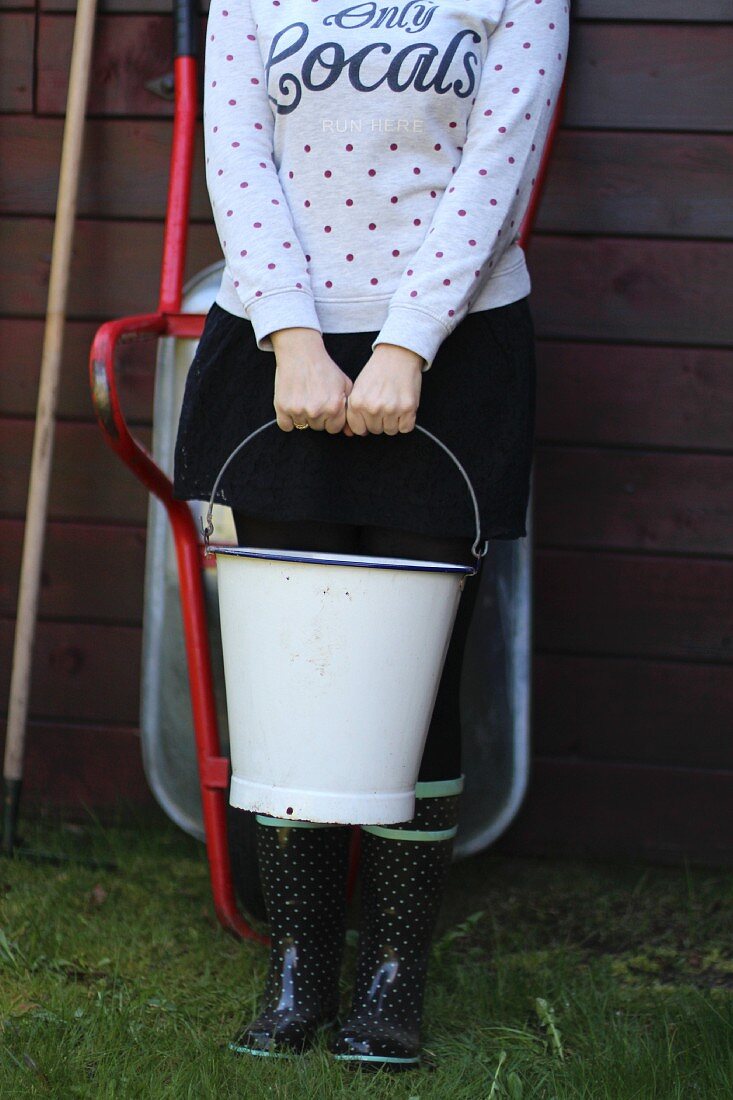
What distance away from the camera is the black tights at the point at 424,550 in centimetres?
144

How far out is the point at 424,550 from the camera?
1443 mm

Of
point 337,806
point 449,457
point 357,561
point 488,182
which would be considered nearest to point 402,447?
point 449,457

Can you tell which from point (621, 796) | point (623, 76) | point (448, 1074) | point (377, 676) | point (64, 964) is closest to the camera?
point (377, 676)

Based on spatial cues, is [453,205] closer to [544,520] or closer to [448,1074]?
[544,520]

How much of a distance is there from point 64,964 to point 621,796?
0.99 metres

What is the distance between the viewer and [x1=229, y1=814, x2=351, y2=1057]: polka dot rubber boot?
149cm

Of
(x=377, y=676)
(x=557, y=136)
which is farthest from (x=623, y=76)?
(x=377, y=676)

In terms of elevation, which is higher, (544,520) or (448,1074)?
(544,520)

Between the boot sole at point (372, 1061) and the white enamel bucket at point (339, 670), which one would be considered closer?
the white enamel bucket at point (339, 670)

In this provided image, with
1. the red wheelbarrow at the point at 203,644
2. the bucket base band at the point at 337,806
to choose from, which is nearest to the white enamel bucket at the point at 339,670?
the bucket base band at the point at 337,806

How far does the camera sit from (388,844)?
1.50 m

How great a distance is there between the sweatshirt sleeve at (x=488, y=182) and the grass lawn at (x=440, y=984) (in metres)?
0.85

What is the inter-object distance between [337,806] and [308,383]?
469 mm

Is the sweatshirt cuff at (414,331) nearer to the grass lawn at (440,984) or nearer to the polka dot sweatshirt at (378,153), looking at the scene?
the polka dot sweatshirt at (378,153)
